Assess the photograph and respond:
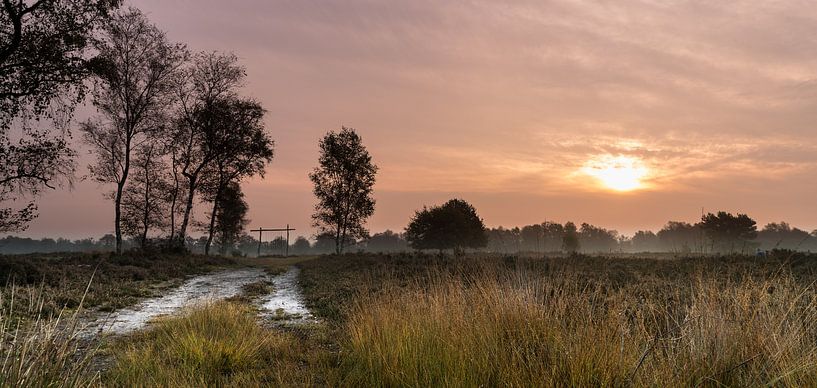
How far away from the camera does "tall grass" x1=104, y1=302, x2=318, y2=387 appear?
16.9 ft

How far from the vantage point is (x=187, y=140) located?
110 feet

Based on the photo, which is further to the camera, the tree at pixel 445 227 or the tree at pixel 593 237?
the tree at pixel 593 237

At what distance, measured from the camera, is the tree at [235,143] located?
1334 inches

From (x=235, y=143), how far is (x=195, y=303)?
27.1 m

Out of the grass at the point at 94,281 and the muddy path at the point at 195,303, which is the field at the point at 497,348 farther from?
the grass at the point at 94,281

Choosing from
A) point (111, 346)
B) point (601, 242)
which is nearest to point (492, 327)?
point (111, 346)

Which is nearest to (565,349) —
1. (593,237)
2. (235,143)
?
(235,143)

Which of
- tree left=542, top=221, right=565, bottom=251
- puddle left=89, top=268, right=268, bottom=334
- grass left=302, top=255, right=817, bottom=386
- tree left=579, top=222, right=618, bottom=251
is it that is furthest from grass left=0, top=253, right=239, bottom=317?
tree left=579, top=222, right=618, bottom=251

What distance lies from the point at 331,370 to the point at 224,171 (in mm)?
33406

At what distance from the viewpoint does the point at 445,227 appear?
225ft

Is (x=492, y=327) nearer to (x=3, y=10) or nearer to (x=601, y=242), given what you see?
(x=3, y=10)

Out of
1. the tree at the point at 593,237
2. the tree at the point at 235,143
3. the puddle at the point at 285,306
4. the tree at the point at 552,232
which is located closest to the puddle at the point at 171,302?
the puddle at the point at 285,306

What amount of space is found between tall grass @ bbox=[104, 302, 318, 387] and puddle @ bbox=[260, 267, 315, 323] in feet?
7.83

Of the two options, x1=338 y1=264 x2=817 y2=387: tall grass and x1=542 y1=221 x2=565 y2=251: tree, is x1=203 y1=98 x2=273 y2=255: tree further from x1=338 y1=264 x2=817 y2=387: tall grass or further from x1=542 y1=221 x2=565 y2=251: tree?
x1=542 y1=221 x2=565 y2=251: tree
